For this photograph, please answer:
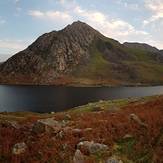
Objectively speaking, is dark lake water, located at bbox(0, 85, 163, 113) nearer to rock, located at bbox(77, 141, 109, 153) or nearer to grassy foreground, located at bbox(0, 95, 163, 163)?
grassy foreground, located at bbox(0, 95, 163, 163)

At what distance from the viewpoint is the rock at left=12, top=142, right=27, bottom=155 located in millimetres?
13652

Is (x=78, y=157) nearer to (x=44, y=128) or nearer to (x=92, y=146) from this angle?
(x=92, y=146)

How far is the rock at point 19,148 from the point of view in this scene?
13.7 metres

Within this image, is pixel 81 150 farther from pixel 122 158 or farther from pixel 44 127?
Answer: pixel 44 127

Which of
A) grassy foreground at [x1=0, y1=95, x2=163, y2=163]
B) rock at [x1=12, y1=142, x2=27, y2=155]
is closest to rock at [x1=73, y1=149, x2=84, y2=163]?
grassy foreground at [x1=0, y1=95, x2=163, y2=163]

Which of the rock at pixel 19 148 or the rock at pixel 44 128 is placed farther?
the rock at pixel 44 128

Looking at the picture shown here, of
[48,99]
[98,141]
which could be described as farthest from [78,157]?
[48,99]

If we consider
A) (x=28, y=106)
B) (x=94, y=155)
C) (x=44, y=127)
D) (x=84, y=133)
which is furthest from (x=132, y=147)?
(x=28, y=106)

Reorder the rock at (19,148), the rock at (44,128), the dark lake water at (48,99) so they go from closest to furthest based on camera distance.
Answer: the rock at (19,148) < the rock at (44,128) < the dark lake water at (48,99)

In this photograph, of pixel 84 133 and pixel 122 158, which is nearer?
pixel 122 158

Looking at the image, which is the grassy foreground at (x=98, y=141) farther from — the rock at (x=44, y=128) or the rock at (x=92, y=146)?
the rock at (x=44, y=128)

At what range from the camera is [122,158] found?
12.0m

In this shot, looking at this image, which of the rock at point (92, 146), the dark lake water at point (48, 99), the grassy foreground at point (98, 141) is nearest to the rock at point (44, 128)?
the grassy foreground at point (98, 141)

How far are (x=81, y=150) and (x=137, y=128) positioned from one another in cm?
530
